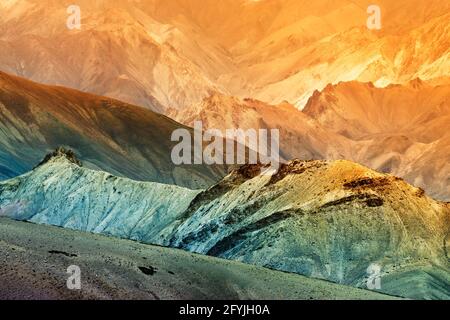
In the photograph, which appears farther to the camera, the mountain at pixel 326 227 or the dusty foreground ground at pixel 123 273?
the mountain at pixel 326 227

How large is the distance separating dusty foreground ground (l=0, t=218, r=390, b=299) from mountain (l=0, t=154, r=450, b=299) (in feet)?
97.7

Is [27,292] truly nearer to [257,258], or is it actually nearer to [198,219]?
[257,258]

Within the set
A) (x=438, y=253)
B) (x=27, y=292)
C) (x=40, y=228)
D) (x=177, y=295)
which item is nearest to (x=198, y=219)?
(x=438, y=253)

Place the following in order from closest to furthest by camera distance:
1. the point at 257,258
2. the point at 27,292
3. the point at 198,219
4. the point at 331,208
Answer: the point at 27,292 → the point at 257,258 → the point at 331,208 → the point at 198,219

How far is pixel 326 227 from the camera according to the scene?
502ft

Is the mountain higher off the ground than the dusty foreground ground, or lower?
higher

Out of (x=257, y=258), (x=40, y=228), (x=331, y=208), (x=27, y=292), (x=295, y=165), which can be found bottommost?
(x=27, y=292)

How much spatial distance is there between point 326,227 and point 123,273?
63565 millimetres

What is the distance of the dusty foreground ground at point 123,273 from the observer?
3342 inches

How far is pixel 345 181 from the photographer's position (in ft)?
542

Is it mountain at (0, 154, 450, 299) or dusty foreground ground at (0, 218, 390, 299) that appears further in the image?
mountain at (0, 154, 450, 299)

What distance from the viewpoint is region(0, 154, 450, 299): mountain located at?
143 m

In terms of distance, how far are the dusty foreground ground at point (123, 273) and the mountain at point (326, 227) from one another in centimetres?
2977
